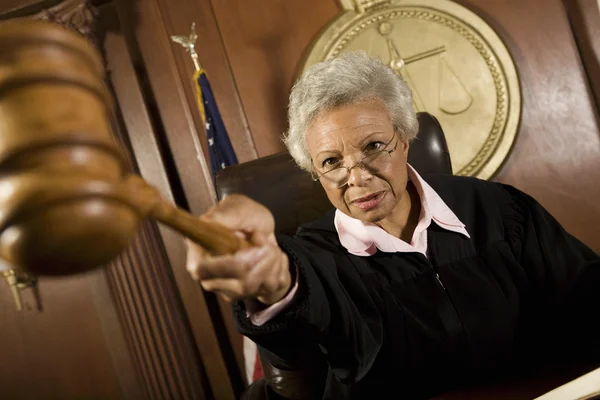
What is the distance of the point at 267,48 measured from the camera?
2.85 metres

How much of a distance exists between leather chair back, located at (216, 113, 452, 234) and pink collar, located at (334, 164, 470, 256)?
0.86 ft

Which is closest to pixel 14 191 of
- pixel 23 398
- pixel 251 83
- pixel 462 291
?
pixel 462 291

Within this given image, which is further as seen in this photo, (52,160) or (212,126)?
(212,126)

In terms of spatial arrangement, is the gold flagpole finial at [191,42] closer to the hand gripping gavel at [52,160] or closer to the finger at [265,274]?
the finger at [265,274]

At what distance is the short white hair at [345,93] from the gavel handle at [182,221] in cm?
89

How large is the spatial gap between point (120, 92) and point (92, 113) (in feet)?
8.79

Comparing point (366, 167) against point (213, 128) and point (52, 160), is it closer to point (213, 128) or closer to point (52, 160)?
point (52, 160)

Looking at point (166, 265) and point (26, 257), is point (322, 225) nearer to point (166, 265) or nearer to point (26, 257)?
point (26, 257)

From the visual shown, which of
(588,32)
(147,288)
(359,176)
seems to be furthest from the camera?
(147,288)

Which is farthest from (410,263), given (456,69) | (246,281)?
(456,69)

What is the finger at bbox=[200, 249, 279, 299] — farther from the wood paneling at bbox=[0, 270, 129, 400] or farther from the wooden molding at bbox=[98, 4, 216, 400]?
the wood paneling at bbox=[0, 270, 129, 400]

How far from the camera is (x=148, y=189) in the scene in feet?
1.59

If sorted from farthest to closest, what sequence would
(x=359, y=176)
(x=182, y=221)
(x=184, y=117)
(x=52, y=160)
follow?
1. (x=184, y=117)
2. (x=359, y=176)
3. (x=182, y=221)
4. (x=52, y=160)

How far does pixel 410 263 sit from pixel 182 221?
1027mm
